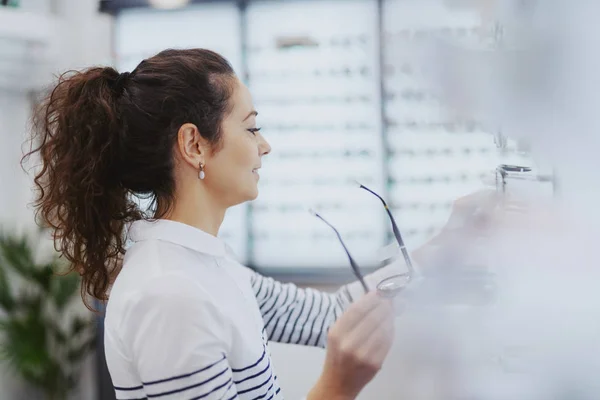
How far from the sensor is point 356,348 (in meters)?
0.62

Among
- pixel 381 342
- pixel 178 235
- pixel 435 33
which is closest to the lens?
pixel 435 33

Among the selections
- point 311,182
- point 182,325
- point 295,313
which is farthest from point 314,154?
point 182,325

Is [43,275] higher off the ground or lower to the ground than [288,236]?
lower

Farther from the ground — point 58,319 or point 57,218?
point 57,218

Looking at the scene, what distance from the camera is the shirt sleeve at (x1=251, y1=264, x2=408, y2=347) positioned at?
1.01m

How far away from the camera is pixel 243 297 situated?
2.57ft

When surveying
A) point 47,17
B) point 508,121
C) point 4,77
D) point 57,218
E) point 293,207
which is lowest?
point 293,207

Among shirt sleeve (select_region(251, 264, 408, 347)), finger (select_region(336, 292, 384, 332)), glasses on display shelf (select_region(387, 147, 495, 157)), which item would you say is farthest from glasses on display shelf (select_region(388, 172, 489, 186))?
shirt sleeve (select_region(251, 264, 408, 347))

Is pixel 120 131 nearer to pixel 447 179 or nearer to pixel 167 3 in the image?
pixel 447 179

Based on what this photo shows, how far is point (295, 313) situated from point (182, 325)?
15.6 inches

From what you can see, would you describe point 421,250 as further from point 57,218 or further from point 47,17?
point 47,17

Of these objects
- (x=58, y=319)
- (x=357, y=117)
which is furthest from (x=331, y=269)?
(x=58, y=319)

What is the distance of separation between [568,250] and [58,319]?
2219 mm

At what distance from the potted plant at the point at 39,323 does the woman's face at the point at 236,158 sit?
1.54 metres
